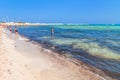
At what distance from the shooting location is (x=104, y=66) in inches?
623

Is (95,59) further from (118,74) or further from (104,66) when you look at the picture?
(118,74)

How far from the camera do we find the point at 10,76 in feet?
32.2

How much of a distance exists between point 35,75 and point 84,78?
10.6 ft

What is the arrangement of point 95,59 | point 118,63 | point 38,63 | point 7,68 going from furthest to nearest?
point 95,59 < point 118,63 < point 38,63 < point 7,68

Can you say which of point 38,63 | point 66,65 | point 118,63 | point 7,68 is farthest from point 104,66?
point 7,68

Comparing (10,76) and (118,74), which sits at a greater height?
(10,76)

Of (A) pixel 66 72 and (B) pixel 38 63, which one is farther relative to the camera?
(B) pixel 38 63

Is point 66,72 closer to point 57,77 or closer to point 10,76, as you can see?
point 57,77

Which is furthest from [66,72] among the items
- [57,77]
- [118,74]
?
[118,74]

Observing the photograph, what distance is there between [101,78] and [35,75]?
4479 mm

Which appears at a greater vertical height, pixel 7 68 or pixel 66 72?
pixel 7 68

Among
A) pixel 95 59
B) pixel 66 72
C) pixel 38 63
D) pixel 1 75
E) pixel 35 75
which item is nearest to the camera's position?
pixel 1 75

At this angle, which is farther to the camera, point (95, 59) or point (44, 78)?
point (95, 59)

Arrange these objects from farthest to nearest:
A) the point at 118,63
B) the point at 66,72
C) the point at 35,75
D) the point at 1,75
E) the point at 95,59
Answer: the point at 95,59 < the point at 118,63 < the point at 66,72 < the point at 35,75 < the point at 1,75
